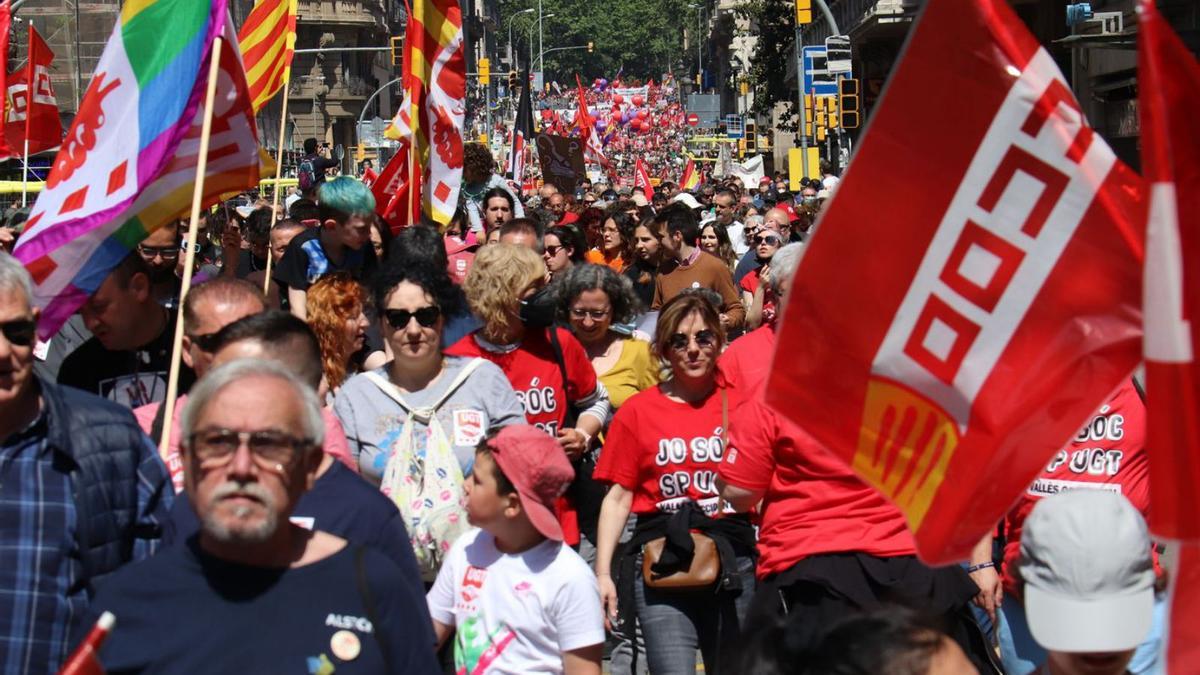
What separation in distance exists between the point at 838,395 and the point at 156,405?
2218 mm

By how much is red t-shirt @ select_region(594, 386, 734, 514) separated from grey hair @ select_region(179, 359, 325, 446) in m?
2.75

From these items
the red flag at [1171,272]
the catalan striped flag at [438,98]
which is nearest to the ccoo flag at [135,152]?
the red flag at [1171,272]

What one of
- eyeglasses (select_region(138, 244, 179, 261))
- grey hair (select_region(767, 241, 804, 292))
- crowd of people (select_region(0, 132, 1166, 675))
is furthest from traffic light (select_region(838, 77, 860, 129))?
eyeglasses (select_region(138, 244, 179, 261))

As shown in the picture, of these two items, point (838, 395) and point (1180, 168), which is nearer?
point (1180, 168)

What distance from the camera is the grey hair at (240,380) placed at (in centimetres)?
336

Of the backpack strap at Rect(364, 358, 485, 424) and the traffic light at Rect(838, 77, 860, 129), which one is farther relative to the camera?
the traffic light at Rect(838, 77, 860, 129)

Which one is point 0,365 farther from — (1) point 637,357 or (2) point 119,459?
(1) point 637,357

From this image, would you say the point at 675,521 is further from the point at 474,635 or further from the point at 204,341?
the point at 204,341

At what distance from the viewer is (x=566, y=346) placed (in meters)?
6.93

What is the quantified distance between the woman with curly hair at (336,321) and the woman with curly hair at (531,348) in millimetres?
445

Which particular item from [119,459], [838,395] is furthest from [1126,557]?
[119,459]

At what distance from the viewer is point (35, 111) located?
627 inches

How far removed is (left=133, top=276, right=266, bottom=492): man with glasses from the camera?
487 cm

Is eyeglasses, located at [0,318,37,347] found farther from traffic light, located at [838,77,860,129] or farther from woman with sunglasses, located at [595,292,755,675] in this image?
traffic light, located at [838,77,860,129]
